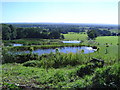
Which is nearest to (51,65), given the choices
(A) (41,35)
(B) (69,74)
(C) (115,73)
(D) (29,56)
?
(B) (69,74)

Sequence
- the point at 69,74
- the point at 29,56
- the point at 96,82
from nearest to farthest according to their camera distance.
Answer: the point at 96,82 → the point at 69,74 → the point at 29,56

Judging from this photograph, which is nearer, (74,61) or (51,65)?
(51,65)

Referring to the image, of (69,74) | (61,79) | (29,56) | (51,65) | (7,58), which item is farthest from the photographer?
(29,56)

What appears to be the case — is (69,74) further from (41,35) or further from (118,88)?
(41,35)

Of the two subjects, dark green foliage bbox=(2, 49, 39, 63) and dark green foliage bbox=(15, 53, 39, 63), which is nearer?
dark green foliage bbox=(2, 49, 39, 63)

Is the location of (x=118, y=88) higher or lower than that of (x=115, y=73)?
lower

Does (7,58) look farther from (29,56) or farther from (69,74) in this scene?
(69,74)

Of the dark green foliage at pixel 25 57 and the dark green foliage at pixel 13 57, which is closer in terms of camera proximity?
the dark green foliage at pixel 13 57

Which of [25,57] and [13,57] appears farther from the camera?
[25,57]

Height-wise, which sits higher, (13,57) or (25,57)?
(13,57)
